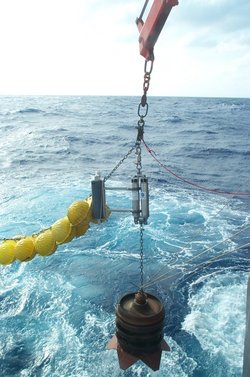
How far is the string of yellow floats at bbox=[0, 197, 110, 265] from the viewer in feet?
19.4

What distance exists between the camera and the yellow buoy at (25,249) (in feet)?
22.6

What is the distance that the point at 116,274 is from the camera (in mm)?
13820

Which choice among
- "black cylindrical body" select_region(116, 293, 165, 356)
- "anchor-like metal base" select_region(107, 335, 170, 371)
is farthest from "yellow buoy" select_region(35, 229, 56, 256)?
"anchor-like metal base" select_region(107, 335, 170, 371)

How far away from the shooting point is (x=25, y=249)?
689 centimetres

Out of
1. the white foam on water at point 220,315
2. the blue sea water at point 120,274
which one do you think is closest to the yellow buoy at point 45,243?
the blue sea water at point 120,274

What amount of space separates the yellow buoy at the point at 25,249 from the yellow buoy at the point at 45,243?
220 millimetres

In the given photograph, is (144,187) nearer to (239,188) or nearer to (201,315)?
(201,315)

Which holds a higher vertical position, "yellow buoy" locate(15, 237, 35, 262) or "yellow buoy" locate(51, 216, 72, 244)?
"yellow buoy" locate(51, 216, 72, 244)

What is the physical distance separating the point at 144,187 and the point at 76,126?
54.0 metres

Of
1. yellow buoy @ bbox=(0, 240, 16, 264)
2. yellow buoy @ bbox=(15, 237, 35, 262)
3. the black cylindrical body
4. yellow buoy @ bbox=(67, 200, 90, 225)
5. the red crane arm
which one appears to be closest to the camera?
the black cylindrical body

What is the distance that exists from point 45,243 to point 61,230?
22.6 inches

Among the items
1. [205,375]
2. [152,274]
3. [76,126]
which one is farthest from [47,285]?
[76,126]

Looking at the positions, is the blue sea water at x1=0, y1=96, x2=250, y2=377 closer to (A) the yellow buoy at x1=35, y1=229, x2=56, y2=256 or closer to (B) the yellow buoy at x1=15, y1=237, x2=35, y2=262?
(A) the yellow buoy at x1=35, y1=229, x2=56, y2=256

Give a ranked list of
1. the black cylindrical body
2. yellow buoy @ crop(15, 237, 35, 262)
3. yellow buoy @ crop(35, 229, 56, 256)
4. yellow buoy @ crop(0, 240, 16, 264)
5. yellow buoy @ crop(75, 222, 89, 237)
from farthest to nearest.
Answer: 1. yellow buoy @ crop(0, 240, 16, 264)
2. yellow buoy @ crop(15, 237, 35, 262)
3. yellow buoy @ crop(35, 229, 56, 256)
4. yellow buoy @ crop(75, 222, 89, 237)
5. the black cylindrical body
